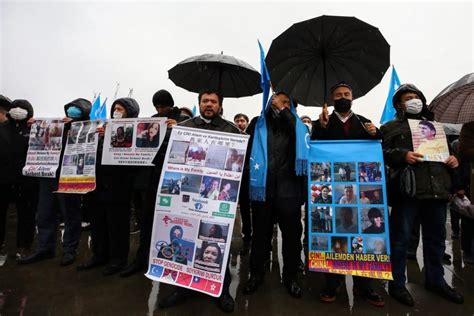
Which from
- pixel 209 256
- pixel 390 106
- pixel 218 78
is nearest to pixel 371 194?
pixel 209 256

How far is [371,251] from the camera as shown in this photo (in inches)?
105

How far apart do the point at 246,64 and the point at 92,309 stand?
3530mm

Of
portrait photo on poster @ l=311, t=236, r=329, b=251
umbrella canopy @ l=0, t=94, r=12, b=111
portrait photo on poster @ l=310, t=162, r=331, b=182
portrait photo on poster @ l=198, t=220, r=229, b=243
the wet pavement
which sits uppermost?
umbrella canopy @ l=0, t=94, r=12, b=111

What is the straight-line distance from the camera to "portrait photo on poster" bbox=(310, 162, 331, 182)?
9.31ft

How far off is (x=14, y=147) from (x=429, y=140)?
563 cm

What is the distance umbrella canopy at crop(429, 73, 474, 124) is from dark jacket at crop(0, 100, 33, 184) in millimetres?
5888

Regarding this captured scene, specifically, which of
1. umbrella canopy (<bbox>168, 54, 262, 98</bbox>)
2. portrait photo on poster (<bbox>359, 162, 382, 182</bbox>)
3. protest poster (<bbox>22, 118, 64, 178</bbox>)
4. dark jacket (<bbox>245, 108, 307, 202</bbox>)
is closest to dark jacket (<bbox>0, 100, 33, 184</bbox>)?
protest poster (<bbox>22, 118, 64, 178</bbox>)

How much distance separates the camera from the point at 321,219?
9.14ft

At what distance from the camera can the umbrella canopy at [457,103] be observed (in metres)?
3.12

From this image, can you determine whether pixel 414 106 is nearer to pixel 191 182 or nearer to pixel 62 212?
pixel 191 182

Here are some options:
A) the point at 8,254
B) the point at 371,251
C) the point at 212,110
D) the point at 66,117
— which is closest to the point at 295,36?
the point at 212,110

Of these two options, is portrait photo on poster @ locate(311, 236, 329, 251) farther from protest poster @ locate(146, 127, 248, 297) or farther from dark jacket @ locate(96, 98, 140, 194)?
dark jacket @ locate(96, 98, 140, 194)

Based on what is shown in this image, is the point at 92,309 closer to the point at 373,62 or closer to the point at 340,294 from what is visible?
the point at 340,294

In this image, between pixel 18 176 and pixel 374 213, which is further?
pixel 18 176
